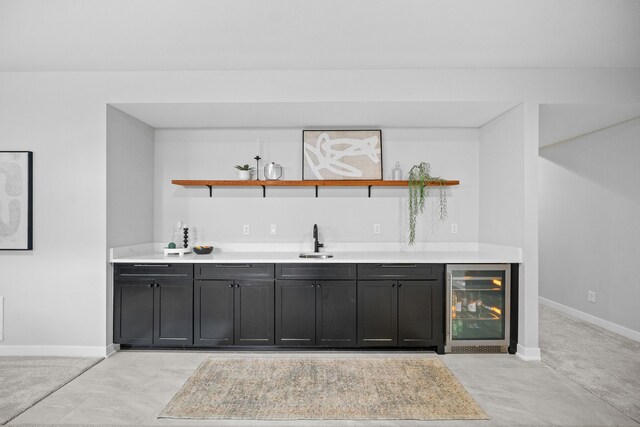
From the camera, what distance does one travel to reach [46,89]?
10.5 feet

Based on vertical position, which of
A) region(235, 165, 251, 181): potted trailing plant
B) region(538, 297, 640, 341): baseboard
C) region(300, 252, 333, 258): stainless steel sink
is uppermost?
region(235, 165, 251, 181): potted trailing plant

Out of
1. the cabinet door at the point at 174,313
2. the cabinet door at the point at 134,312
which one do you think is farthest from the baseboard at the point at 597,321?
the cabinet door at the point at 134,312

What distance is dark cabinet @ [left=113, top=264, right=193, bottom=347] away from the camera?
321cm

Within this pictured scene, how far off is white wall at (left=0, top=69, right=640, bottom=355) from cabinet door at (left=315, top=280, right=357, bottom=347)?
171 centimetres

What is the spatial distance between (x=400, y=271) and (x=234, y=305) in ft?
5.16

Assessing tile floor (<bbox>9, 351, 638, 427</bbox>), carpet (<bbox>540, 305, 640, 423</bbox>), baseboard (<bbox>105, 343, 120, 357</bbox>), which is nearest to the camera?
tile floor (<bbox>9, 351, 638, 427</bbox>)

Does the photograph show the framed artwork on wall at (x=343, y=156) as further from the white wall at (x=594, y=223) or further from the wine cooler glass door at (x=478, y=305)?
the white wall at (x=594, y=223)

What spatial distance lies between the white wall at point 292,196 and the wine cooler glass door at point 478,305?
30.0 inches

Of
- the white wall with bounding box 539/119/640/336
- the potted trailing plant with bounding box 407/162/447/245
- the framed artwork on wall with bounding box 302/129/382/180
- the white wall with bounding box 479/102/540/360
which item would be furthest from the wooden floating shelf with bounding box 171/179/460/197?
the white wall with bounding box 539/119/640/336

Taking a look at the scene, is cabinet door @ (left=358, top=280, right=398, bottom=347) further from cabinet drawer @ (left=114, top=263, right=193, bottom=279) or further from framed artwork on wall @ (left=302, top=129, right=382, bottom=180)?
cabinet drawer @ (left=114, top=263, right=193, bottom=279)

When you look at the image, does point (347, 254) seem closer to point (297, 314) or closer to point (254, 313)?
point (297, 314)

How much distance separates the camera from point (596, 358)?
3082mm

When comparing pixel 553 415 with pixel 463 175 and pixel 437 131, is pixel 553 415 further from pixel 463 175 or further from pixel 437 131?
pixel 437 131

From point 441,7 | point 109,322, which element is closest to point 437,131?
point 441,7
